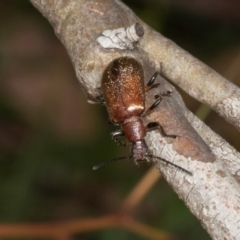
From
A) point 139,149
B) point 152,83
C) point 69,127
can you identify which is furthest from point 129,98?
point 69,127

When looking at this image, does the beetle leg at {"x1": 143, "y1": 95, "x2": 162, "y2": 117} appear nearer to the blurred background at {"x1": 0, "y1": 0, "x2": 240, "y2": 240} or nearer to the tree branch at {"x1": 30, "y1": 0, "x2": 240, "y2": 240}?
the tree branch at {"x1": 30, "y1": 0, "x2": 240, "y2": 240}

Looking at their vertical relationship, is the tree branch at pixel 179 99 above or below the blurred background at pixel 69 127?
above

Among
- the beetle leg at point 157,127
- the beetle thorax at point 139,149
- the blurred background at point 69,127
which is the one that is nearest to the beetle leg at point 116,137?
the beetle thorax at point 139,149

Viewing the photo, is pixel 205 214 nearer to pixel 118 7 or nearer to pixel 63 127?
→ pixel 118 7

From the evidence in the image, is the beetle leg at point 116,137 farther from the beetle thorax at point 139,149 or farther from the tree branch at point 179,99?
the tree branch at point 179,99

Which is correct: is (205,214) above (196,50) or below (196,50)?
above

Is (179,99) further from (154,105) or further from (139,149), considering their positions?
(139,149)

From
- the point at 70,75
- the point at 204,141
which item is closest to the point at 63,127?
the point at 70,75
